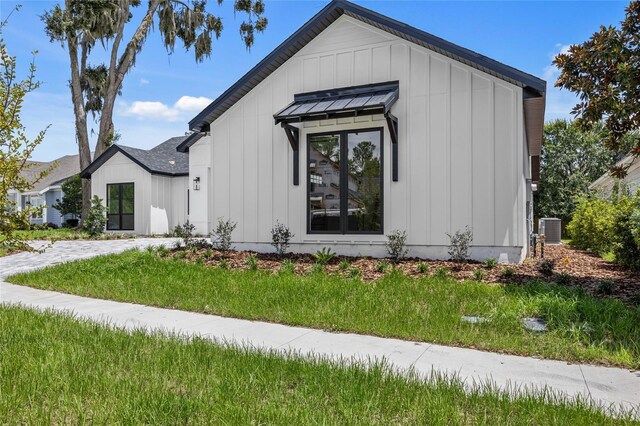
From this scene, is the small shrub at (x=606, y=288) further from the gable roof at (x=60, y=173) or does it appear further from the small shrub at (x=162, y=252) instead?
A: the gable roof at (x=60, y=173)

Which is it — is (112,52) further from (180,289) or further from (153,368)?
(153,368)

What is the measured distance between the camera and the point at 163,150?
78.4 feet

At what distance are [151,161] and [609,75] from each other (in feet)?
62.9

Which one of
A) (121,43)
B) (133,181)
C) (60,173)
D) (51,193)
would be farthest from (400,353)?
(60,173)

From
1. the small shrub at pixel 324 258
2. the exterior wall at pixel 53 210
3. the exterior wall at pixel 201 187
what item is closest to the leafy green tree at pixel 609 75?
the small shrub at pixel 324 258

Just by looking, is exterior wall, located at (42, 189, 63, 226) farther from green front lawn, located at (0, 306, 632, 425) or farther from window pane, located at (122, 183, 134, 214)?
green front lawn, located at (0, 306, 632, 425)

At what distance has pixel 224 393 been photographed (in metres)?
3.02

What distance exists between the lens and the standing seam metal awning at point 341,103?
8.77m

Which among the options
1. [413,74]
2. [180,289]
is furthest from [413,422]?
[413,74]

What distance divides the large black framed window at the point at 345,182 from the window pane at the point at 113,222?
47.3ft

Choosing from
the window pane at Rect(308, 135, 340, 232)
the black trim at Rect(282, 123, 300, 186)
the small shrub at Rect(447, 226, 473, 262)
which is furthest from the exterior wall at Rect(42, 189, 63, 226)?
the small shrub at Rect(447, 226, 473, 262)

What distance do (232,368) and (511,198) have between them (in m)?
6.92

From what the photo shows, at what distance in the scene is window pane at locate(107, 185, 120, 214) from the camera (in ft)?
68.9

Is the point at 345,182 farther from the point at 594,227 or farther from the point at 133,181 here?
the point at 133,181
